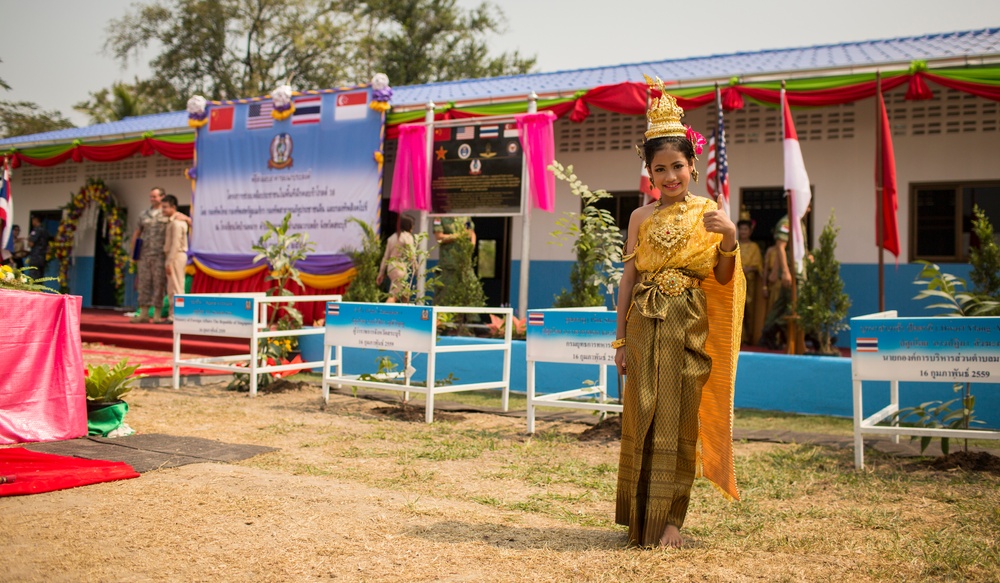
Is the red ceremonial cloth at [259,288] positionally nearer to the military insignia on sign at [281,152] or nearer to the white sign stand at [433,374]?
the military insignia on sign at [281,152]

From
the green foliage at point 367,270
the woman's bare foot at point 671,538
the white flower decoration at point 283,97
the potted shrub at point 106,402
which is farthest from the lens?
the white flower decoration at point 283,97

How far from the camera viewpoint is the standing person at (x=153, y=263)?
1234 cm

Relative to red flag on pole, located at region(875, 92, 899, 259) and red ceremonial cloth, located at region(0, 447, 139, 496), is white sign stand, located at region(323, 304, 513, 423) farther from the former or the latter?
red flag on pole, located at region(875, 92, 899, 259)

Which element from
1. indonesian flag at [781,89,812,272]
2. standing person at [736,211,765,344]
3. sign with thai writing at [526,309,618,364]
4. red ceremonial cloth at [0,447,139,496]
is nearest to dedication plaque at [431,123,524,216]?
standing person at [736,211,765,344]

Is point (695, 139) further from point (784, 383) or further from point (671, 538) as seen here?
point (784, 383)

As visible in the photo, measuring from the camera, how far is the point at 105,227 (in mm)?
16047

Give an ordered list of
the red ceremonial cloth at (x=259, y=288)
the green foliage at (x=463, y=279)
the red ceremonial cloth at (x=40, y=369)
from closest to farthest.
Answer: the red ceremonial cloth at (x=40, y=369)
the green foliage at (x=463, y=279)
the red ceremonial cloth at (x=259, y=288)

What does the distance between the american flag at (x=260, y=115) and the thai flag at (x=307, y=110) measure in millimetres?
485

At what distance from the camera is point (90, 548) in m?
3.15

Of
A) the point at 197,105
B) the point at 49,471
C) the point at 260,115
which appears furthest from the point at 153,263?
the point at 49,471

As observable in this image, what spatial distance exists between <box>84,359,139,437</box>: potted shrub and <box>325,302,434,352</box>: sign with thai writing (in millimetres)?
2044

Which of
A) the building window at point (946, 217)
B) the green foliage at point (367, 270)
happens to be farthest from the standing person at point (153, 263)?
the building window at point (946, 217)

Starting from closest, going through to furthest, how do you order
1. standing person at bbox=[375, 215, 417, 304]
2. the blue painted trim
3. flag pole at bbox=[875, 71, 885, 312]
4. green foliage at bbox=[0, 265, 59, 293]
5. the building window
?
green foliage at bbox=[0, 265, 59, 293] → the blue painted trim → flag pole at bbox=[875, 71, 885, 312] → standing person at bbox=[375, 215, 417, 304] → the building window

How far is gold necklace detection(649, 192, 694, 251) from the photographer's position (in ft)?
11.3
